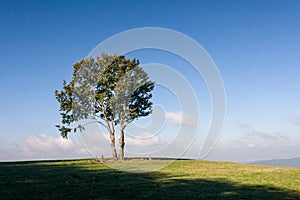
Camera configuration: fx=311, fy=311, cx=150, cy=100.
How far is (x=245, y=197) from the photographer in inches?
679

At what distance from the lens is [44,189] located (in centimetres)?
1942

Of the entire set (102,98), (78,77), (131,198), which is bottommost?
(131,198)

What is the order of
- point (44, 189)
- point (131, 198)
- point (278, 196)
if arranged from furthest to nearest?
point (44, 189), point (278, 196), point (131, 198)

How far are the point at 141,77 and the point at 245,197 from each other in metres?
39.7

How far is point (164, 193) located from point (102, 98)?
3625cm

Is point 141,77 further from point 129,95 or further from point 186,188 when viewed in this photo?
point 186,188

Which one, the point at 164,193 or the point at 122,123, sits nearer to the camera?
the point at 164,193

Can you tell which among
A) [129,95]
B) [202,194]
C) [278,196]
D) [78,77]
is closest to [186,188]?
[202,194]

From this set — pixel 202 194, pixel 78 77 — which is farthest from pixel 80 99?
pixel 202 194

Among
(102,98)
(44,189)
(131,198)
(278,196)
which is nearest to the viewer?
(131,198)

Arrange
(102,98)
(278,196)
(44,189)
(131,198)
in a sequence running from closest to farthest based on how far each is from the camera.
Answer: (131,198) → (278,196) → (44,189) → (102,98)

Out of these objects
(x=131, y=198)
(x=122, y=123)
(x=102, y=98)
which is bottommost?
(x=131, y=198)

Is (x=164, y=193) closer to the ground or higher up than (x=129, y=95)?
closer to the ground

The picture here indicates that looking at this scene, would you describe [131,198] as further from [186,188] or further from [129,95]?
[129,95]
